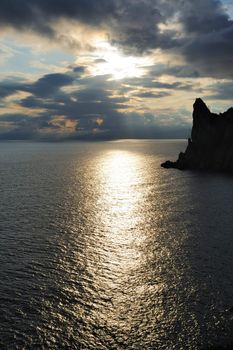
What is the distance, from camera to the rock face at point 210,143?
156750 millimetres

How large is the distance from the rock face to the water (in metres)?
74.0

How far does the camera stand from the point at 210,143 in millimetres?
165625

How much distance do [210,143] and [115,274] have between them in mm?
134519

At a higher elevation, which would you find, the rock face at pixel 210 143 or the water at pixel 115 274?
the rock face at pixel 210 143

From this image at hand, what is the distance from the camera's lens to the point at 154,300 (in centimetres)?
3881

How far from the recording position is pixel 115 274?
1809 inches

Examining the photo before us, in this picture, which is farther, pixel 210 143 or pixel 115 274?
pixel 210 143

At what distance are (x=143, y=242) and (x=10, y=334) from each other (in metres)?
31.9

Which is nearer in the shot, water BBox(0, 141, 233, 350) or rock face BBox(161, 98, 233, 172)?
water BBox(0, 141, 233, 350)

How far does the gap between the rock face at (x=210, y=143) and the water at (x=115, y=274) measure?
74.0m

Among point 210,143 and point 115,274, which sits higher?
point 210,143

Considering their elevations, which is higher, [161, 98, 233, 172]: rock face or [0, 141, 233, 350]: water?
[161, 98, 233, 172]: rock face

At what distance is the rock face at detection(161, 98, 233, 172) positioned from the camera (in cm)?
15675

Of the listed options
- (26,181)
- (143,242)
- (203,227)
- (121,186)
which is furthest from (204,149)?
(143,242)
